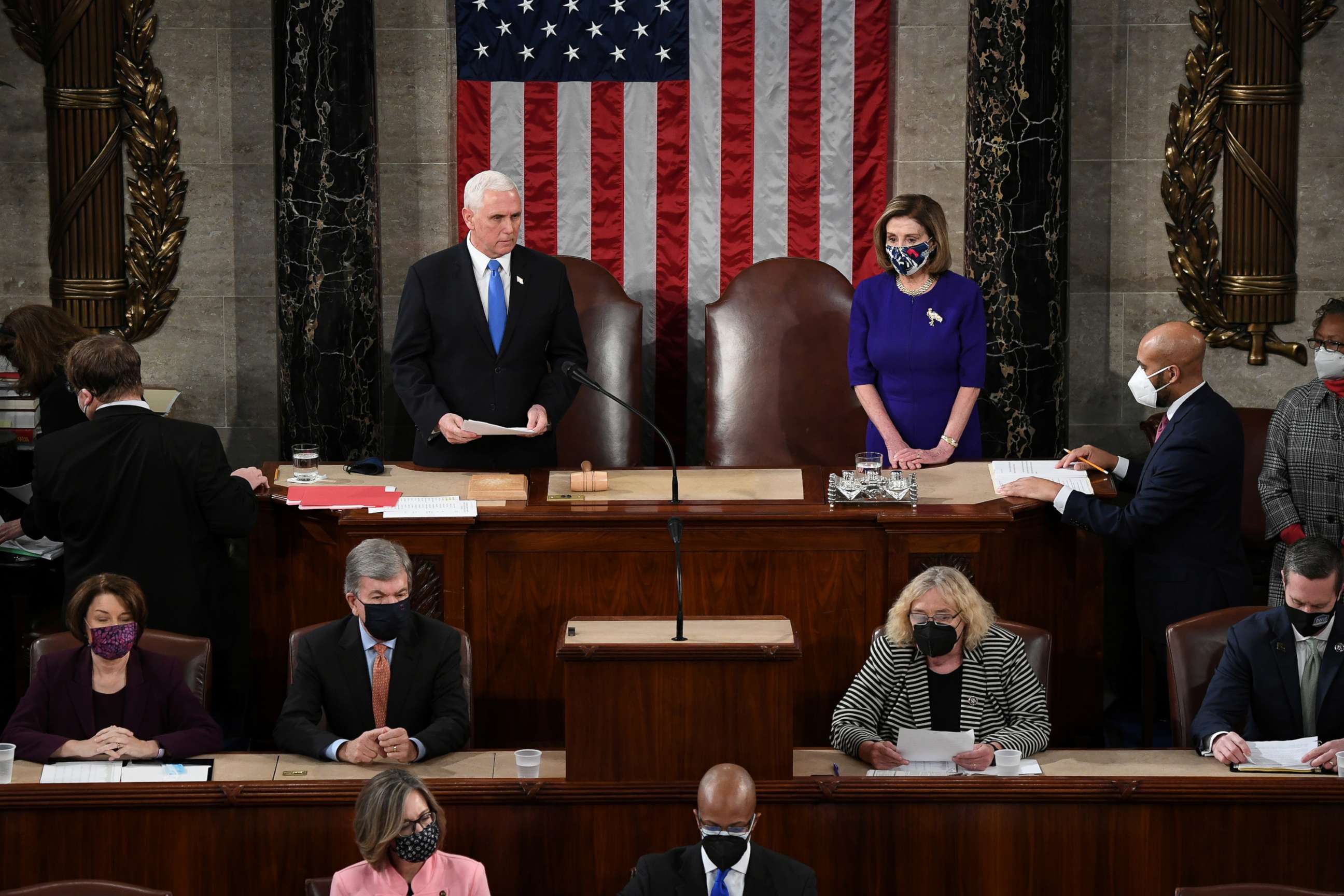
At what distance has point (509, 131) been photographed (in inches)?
314

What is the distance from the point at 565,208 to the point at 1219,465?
3750 mm

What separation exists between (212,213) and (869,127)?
3.27m

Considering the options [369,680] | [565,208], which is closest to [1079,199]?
[565,208]

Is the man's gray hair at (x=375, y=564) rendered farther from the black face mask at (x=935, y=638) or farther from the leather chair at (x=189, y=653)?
the black face mask at (x=935, y=638)

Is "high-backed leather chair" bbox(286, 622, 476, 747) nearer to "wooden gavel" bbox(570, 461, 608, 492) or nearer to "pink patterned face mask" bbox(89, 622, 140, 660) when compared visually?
"pink patterned face mask" bbox(89, 622, 140, 660)

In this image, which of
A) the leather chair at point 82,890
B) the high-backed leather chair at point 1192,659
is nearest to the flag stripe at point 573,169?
the high-backed leather chair at point 1192,659

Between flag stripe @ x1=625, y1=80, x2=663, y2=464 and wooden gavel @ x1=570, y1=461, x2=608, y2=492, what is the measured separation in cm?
224

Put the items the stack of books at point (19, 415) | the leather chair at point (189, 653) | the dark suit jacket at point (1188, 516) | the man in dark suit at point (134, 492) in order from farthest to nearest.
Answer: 1. the stack of books at point (19, 415)
2. the dark suit jacket at point (1188, 516)
3. the man in dark suit at point (134, 492)
4. the leather chair at point (189, 653)

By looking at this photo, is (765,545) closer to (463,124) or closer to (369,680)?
(369,680)

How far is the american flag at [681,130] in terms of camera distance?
7898 millimetres

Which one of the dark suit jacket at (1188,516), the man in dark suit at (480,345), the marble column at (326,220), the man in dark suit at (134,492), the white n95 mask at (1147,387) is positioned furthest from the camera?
the marble column at (326,220)

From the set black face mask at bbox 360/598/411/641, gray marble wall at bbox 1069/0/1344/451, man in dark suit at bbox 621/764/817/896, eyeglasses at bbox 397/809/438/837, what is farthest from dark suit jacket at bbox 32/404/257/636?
gray marble wall at bbox 1069/0/1344/451

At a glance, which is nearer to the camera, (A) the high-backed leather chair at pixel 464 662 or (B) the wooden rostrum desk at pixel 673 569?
(A) the high-backed leather chair at pixel 464 662

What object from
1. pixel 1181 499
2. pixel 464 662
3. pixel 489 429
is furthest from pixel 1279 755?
pixel 489 429
